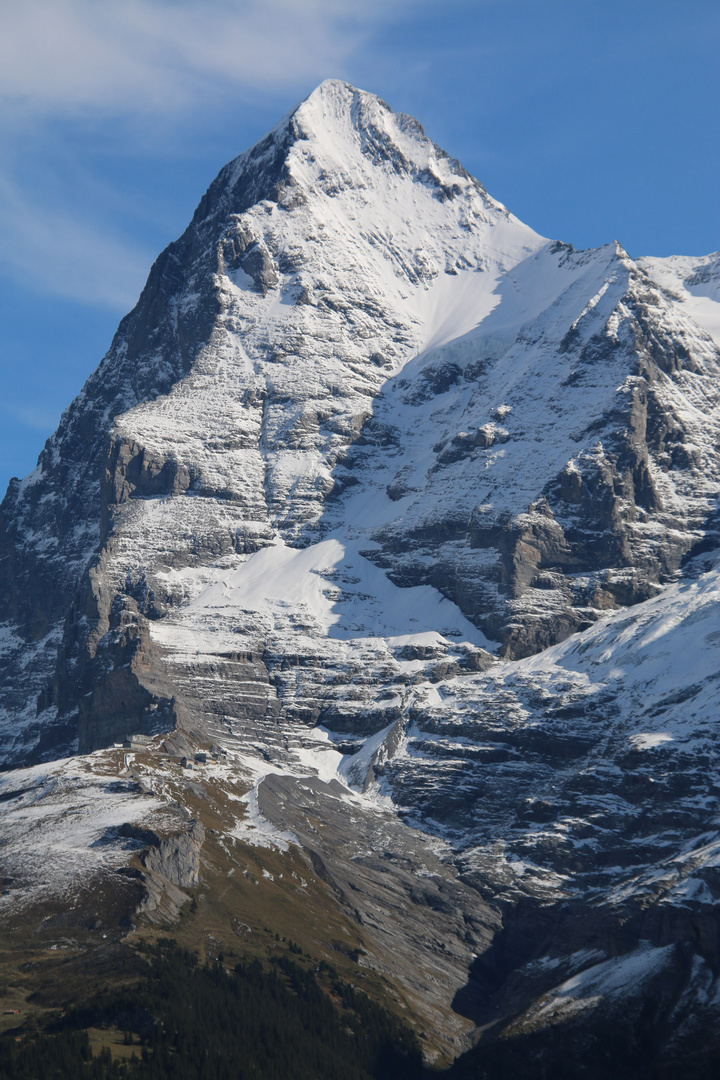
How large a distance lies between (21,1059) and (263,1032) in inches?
1418

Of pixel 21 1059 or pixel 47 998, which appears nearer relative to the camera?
pixel 21 1059

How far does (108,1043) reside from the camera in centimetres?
18525

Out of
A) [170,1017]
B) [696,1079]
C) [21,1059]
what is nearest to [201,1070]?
[170,1017]

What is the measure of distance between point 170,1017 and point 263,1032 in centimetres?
1377

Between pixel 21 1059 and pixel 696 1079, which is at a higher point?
pixel 696 1079

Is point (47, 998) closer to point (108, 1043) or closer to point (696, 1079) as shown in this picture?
point (108, 1043)

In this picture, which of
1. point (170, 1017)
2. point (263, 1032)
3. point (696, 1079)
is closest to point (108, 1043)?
point (170, 1017)

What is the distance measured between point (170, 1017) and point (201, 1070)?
9.43 meters

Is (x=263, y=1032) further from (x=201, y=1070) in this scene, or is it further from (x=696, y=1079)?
(x=696, y=1079)

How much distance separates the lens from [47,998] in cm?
19475

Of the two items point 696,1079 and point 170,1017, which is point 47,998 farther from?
point 696,1079

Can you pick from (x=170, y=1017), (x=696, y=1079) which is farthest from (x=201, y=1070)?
(x=696, y=1079)

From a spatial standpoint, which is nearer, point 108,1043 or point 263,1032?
point 108,1043

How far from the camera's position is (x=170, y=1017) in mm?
192750
